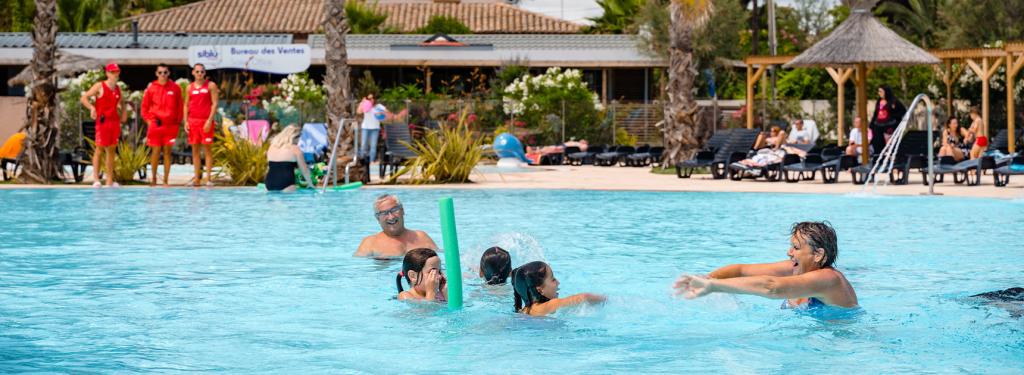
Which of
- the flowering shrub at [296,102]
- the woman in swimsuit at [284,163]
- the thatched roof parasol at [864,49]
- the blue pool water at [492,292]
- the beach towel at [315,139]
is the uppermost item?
the thatched roof parasol at [864,49]

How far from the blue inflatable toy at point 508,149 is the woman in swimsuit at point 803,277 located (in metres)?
18.1

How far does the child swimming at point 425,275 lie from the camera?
7.98 metres

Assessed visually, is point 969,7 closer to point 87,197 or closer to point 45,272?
point 87,197

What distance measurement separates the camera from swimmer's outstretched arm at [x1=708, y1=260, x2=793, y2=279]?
7.55 meters

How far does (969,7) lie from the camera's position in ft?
147

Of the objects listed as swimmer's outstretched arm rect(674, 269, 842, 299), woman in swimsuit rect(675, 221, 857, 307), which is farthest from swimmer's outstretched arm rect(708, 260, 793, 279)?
swimmer's outstretched arm rect(674, 269, 842, 299)

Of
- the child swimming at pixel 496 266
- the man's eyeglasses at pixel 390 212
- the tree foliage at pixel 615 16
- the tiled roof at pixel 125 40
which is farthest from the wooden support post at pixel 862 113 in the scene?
the tree foliage at pixel 615 16

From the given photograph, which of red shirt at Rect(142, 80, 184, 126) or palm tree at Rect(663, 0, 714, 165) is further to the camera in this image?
palm tree at Rect(663, 0, 714, 165)

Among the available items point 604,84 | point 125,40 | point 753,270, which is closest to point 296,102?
point 604,84

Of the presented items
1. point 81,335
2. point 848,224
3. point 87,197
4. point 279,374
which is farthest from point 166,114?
point 279,374

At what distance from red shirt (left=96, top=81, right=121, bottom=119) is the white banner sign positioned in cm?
1430

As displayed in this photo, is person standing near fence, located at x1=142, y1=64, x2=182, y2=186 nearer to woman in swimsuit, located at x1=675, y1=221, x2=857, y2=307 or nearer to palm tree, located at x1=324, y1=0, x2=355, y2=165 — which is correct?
palm tree, located at x1=324, y1=0, x2=355, y2=165

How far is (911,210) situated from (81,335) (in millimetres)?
10430

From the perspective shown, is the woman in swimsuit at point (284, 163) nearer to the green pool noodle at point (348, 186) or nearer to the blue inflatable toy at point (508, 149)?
the green pool noodle at point (348, 186)
